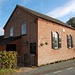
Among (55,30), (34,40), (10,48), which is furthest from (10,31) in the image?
(55,30)

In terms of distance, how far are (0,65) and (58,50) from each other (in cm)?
771

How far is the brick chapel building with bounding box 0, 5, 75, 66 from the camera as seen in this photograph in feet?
31.3

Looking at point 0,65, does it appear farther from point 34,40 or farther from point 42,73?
point 34,40

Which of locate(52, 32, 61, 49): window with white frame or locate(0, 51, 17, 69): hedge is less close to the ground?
locate(52, 32, 61, 49): window with white frame

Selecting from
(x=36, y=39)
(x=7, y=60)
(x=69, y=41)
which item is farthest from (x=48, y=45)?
(x=69, y=41)

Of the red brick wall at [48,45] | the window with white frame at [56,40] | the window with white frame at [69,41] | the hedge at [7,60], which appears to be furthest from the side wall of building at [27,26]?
the window with white frame at [69,41]

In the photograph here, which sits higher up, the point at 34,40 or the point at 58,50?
the point at 34,40

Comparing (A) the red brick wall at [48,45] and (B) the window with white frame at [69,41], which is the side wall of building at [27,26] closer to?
(A) the red brick wall at [48,45]

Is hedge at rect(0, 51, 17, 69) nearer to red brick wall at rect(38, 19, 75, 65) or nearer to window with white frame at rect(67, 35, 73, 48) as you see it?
red brick wall at rect(38, 19, 75, 65)

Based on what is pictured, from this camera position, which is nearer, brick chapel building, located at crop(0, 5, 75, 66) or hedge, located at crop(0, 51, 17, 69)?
hedge, located at crop(0, 51, 17, 69)

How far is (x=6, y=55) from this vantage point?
715cm

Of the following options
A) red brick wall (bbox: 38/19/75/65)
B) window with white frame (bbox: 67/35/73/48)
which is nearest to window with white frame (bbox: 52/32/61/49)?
red brick wall (bbox: 38/19/75/65)

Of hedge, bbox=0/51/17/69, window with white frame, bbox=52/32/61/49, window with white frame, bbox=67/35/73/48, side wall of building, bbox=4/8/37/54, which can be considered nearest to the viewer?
hedge, bbox=0/51/17/69

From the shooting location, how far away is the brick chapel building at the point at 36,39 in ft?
31.3
